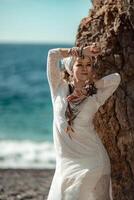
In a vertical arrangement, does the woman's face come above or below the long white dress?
above

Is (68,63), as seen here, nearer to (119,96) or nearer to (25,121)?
(119,96)

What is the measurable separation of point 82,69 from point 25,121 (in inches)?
800

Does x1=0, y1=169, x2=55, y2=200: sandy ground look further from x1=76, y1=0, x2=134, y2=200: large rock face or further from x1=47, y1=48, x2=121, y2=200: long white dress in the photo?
x1=47, y1=48, x2=121, y2=200: long white dress

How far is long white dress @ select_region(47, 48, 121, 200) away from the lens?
6.12 metres

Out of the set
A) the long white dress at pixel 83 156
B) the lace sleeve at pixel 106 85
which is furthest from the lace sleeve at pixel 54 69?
the lace sleeve at pixel 106 85

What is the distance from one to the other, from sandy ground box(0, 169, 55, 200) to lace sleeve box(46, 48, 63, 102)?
190 inches

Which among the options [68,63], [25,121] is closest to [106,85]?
[68,63]

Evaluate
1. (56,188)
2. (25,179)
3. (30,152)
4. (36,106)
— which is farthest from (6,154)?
(36,106)

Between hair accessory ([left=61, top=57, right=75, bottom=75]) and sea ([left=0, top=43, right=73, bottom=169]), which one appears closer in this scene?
hair accessory ([left=61, top=57, right=75, bottom=75])

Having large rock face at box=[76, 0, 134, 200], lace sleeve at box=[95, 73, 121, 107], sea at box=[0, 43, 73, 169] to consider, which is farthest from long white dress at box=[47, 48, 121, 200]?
sea at box=[0, 43, 73, 169]

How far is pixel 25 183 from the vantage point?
12.8m

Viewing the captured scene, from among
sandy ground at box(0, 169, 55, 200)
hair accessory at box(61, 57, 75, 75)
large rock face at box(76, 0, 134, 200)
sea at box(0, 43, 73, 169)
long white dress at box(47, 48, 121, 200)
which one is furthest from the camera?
sea at box(0, 43, 73, 169)

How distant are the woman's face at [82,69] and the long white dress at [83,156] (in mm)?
129

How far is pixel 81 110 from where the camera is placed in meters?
6.15
